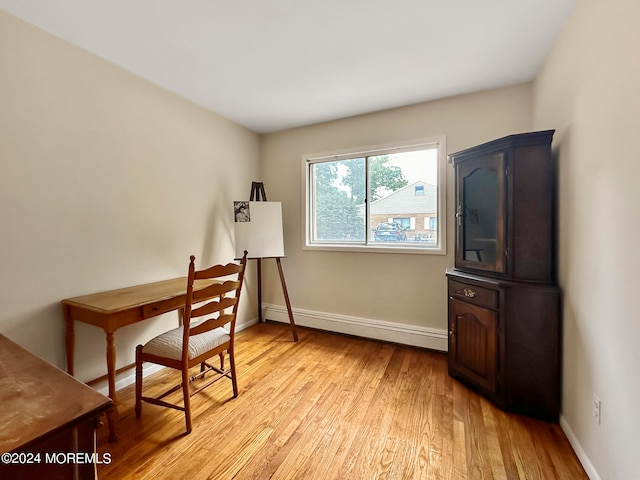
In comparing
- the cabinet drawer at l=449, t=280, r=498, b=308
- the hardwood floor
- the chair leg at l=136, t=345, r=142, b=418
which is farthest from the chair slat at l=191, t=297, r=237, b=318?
the cabinet drawer at l=449, t=280, r=498, b=308

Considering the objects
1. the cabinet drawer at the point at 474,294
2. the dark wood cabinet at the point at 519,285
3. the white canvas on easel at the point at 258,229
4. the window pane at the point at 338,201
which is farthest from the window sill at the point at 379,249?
the dark wood cabinet at the point at 519,285

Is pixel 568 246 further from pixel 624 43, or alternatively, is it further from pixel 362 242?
pixel 362 242

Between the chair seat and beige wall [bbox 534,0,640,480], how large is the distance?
210 centimetres

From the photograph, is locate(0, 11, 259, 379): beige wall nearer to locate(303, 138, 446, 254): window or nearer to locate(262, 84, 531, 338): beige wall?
locate(262, 84, 531, 338): beige wall

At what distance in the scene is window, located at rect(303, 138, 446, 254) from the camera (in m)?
2.79

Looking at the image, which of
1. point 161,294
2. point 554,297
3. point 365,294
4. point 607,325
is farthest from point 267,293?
point 607,325

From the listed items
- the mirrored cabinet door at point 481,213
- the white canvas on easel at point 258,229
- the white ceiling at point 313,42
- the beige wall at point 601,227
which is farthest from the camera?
the white canvas on easel at point 258,229

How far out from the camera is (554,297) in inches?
67.2

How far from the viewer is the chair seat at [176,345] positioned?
1743 millimetres

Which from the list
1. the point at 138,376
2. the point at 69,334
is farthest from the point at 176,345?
the point at 69,334

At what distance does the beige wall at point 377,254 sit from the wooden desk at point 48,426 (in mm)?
2537

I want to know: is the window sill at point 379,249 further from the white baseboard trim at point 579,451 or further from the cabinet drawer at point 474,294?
the white baseboard trim at point 579,451

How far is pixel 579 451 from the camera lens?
1.47m

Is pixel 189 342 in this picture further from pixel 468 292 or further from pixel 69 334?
pixel 468 292
